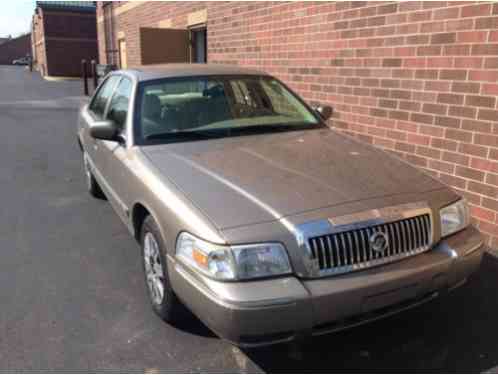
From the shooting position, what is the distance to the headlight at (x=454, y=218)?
101 inches

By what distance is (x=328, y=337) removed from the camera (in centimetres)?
268

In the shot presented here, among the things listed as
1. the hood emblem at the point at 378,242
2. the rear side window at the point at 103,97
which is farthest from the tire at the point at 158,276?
the rear side window at the point at 103,97

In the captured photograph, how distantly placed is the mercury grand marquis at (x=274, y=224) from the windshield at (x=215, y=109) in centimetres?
2

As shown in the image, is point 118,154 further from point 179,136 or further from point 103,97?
point 103,97

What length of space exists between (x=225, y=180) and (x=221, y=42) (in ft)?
21.3

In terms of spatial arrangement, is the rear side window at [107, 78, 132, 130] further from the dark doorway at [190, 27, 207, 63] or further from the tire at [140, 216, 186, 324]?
the dark doorway at [190, 27, 207, 63]

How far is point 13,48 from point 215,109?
3129 inches

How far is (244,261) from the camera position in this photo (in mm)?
2086

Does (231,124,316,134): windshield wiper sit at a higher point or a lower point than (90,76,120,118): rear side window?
lower

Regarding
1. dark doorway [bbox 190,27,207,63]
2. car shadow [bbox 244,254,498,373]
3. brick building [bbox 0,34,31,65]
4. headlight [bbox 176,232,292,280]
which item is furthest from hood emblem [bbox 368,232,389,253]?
brick building [bbox 0,34,31,65]

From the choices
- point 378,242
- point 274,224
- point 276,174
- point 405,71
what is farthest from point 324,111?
point 274,224

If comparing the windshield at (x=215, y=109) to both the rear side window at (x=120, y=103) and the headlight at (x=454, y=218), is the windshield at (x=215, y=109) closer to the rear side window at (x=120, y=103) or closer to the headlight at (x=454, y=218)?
the rear side window at (x=120, y=103)

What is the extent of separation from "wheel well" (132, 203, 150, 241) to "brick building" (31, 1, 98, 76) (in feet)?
106

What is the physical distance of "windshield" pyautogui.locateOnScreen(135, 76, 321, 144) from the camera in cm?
333
